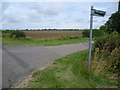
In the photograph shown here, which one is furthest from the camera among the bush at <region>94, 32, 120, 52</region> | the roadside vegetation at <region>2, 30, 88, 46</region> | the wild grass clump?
the roadside vegetation at <region>2, 30, 88, 46</region>

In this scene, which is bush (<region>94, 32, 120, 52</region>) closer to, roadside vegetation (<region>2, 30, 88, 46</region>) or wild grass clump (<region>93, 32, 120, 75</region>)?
wild grass clump (<region>93, 32, 120, 75</region>)

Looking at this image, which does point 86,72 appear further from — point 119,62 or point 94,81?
point 119,62

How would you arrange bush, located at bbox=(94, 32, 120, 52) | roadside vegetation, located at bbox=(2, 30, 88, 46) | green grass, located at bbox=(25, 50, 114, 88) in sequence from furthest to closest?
roadside vegetation, located at bbox=(2, 30, 88, 46), bush, located at bbox=(94, 32, 120, 52), green grass, located at bbox=(25, 50, 114, 88)

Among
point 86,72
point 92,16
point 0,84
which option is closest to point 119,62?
point 86,72

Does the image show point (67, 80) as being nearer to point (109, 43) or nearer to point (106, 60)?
point (106, 60)

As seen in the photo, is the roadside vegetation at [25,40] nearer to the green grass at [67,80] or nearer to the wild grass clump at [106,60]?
the wild grass clump at [106,60]

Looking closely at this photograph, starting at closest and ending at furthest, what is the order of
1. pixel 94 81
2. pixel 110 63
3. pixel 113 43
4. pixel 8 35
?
pixel 94 81 → pixel 110 63 → pixel 113 43 → pixel 8 35

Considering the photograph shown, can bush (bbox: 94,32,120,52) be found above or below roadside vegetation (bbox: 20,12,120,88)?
above

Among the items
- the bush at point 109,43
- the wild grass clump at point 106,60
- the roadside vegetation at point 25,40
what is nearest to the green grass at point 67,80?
the wild grass clump at point 106,60

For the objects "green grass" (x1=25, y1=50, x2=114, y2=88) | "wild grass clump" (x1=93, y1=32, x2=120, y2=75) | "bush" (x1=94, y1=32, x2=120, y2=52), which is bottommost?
"green grass" (x1=25, y1=50, x2=114, y2=88)

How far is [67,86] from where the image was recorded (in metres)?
3.60

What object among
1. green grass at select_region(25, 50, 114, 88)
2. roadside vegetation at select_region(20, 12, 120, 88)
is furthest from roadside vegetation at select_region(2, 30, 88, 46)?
green grass at select_region(25, 50, 114, 88)

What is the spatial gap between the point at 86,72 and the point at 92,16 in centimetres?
204

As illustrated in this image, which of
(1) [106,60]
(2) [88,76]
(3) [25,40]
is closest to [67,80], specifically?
(2) [88,76]
